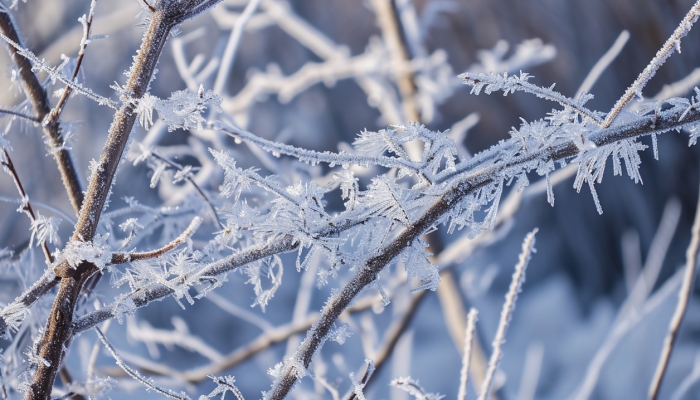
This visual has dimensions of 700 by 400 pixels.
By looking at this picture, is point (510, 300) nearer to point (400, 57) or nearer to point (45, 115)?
point (45, 115)

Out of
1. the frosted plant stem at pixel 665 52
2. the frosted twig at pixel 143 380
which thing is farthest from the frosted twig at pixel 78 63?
the frosted plant stem at pixel 665 52

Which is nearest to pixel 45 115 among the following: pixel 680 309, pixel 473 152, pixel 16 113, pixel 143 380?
pixel 16 113

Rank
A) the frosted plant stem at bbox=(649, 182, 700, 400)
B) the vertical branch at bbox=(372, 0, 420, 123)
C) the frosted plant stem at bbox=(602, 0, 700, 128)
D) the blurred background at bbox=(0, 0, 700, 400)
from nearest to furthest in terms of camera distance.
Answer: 1. the frosted plant stem at bbox=(602, 0, 700, 128)
2. the frosted plant stem at bbox=(649, 182, 700, 400)
3. the vertical branch at bbox=(372, 0, 420, 123)
4. the blurred background at bbox=(0, 0, 700, 400)

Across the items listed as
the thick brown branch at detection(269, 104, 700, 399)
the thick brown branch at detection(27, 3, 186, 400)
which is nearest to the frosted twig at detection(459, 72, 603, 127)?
the thick brown branch at detection(269, 104, 700, 399)

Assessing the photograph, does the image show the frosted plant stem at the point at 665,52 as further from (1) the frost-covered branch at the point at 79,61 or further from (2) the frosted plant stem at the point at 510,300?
(1) the frost-covered branch at the point at 79,61

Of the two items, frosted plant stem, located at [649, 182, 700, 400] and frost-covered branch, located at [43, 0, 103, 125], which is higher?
frost-covered branch, located at [43, 0, 103, 125]

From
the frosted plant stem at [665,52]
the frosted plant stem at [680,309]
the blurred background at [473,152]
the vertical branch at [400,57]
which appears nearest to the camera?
the frosted plant stem at [665,52]

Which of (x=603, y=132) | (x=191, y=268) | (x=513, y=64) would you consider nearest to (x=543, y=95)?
(x=603, y=132)

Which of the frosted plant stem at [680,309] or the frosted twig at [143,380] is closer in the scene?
the frosted twig at [143,380]

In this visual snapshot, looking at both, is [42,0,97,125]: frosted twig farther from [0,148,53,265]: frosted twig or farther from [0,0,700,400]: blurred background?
[0,0,700,400]: blurred background
